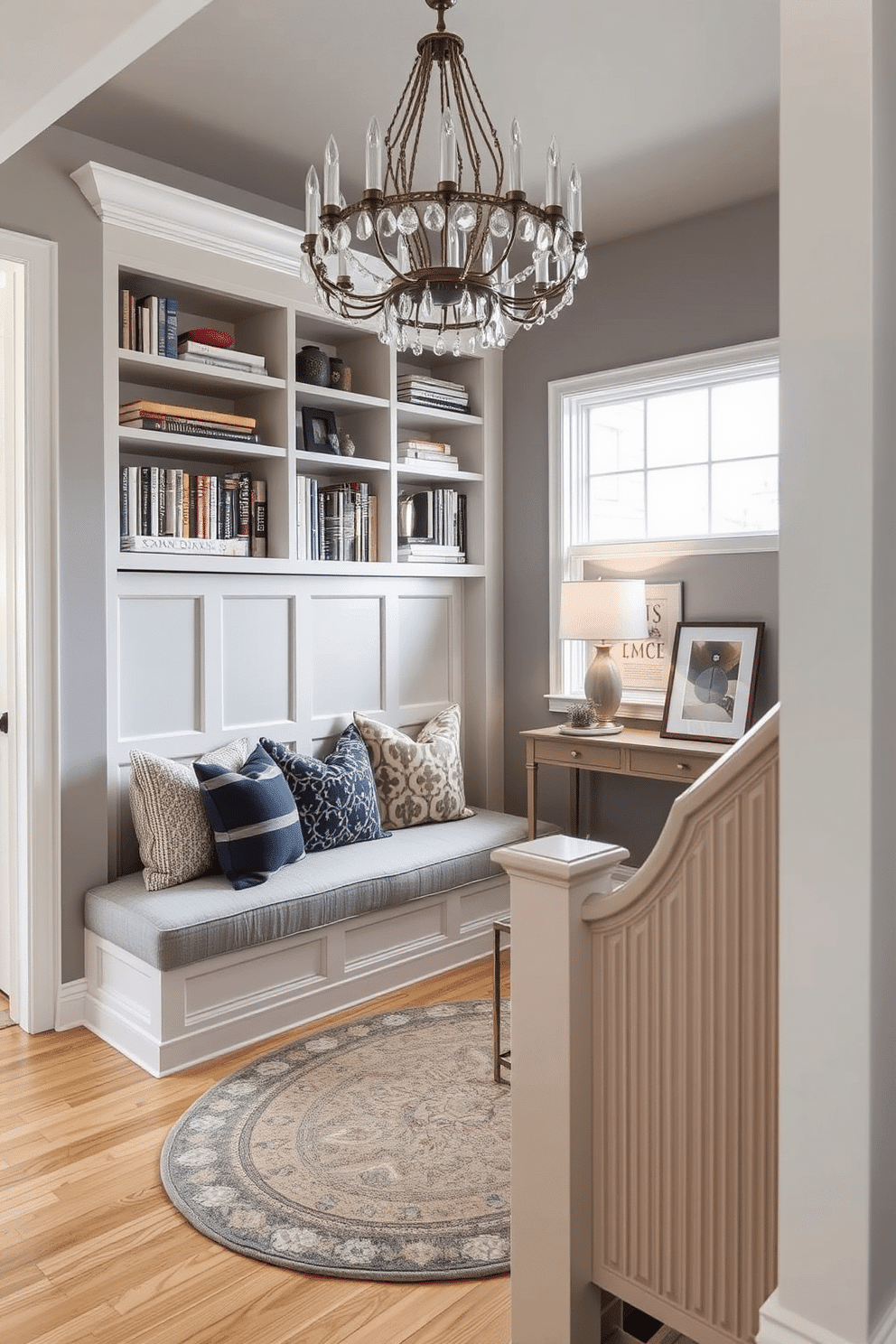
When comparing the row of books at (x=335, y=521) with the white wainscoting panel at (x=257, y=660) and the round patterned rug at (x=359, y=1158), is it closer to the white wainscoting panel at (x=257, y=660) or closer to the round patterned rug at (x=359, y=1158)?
the white wainscoting panel at (x=257, y=660)

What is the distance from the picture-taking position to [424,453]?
435 centimetres

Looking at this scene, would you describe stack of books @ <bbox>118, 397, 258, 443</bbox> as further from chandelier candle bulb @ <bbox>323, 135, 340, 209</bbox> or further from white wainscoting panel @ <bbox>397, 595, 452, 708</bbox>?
chandelier candle bulb @ <bbox>323, 135, 340, 209</bbox>

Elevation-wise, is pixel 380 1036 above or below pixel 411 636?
below

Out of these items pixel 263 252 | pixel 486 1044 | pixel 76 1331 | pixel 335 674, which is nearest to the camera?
pixel 76 1331

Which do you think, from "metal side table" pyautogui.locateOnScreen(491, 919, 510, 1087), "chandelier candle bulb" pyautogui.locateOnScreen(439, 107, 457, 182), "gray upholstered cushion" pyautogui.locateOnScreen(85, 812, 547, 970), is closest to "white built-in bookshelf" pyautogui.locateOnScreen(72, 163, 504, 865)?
"gray upholstered cushion" pyautogui.locateOnScreen(85, 812, 547, 970)

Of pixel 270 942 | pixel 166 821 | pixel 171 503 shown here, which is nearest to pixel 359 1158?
pixel 270 942

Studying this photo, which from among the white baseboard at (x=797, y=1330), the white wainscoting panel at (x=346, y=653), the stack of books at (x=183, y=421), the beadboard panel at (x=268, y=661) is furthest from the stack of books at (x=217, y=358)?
the white baseboard at (x=797, y=1330)

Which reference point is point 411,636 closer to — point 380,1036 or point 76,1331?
point 380,1036

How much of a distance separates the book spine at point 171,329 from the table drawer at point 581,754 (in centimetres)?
201

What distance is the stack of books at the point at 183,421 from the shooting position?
3346mm

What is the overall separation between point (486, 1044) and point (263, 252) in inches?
110

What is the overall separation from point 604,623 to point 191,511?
1597mm

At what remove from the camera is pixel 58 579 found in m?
3.12

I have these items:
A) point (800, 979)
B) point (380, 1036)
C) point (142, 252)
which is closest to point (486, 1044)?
point (380, 1036)
